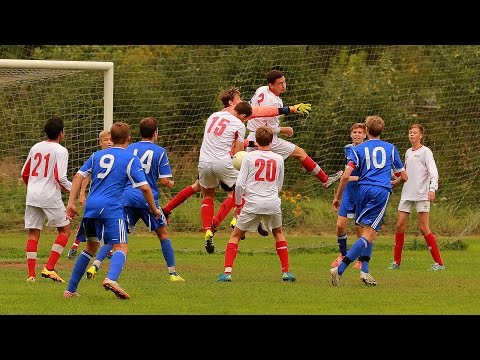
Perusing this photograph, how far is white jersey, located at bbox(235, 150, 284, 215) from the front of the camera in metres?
13.3

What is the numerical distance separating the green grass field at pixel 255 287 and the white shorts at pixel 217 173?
1.22 m

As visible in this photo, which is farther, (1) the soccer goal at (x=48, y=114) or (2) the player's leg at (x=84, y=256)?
(1) the soccer goal at (x=48, y=114)

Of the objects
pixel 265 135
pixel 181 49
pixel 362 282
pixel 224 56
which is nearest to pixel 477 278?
pixel 362 282

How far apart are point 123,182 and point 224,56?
33.1 feet

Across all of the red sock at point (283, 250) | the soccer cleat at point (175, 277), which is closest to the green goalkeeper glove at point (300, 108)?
the red sock at point (283, 250)

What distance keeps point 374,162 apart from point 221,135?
2.64 metres

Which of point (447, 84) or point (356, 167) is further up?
point (447, 84)

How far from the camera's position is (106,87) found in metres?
17.1

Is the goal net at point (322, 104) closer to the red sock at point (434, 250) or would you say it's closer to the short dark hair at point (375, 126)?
the red sock at point (434, 250)

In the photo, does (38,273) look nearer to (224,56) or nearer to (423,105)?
(224,56)

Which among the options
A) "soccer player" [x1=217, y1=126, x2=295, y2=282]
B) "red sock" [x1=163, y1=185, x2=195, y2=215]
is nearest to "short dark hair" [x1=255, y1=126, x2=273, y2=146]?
"soccer player" [x1=217, y1=126, x2=295, y2=282]

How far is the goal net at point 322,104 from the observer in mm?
21453

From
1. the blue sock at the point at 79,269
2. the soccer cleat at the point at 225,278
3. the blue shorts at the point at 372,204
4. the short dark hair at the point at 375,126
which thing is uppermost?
the short dark hair at the point at 375,126

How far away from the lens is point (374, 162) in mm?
13383
